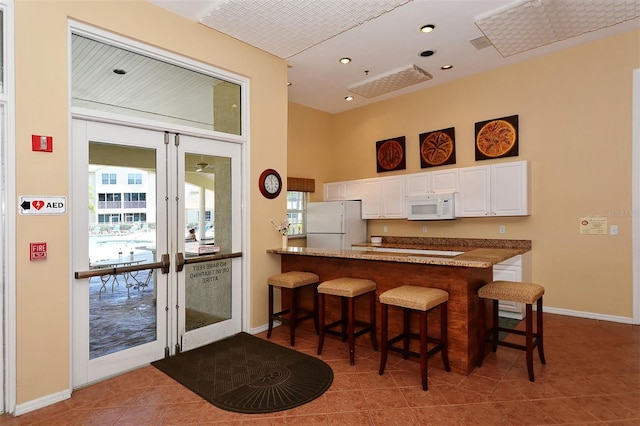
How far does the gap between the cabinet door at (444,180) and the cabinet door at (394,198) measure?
49 centimetres

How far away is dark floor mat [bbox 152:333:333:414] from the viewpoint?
2.58 meters

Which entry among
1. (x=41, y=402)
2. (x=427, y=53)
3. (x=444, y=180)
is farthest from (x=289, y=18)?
(x=41, y=402)

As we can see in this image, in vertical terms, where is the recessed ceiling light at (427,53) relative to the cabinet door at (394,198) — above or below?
above

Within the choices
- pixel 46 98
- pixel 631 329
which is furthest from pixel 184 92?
pixel 631 329

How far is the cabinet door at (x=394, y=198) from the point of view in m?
5.83

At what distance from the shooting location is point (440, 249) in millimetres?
5082

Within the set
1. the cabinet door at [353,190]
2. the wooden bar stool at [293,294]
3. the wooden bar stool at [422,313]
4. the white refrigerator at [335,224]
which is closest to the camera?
the wooden bar stool at [422,313]

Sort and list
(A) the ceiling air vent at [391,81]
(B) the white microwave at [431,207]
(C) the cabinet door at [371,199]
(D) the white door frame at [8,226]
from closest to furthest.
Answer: (D) the white door frame at [8,226] → (A) the ceiling air vent at [391,81] → (B) the white microwave at [431,207] → (C) the cabinet door at [371,199]

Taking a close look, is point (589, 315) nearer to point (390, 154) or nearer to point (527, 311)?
point (527, 311)

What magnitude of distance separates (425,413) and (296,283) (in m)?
1.70

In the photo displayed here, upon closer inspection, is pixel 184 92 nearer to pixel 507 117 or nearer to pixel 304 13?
pixel 304 13

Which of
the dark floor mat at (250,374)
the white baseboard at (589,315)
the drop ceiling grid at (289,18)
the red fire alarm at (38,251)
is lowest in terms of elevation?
the dark floor mat at (250,374)

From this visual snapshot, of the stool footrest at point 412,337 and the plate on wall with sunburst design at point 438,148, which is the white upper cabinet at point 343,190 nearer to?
the plate on wall with sunburst design at point 438,148

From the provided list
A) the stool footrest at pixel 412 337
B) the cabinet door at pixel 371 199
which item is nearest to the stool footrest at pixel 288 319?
the stool footrest at pixel 412 337
